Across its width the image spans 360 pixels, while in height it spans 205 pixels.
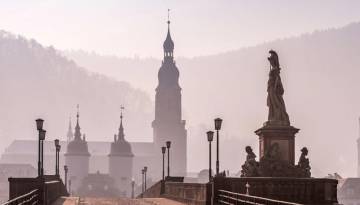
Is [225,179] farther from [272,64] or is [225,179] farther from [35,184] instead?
[272,64]

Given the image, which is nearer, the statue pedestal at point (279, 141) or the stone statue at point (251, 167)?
the stone statue at point (251, 167)

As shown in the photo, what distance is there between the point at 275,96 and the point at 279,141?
4134mm

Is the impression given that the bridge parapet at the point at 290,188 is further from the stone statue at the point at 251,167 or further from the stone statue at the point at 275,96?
the stone statue at the point at 275,96

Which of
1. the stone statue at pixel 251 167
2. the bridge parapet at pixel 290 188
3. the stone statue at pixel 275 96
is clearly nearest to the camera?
the bridge parapet at pixel 290 188

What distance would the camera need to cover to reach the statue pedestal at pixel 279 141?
56.0 meters

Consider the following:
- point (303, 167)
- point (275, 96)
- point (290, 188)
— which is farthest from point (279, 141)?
point (290, 188)

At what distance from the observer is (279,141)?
56844 mm

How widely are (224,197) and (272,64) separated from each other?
21988mm

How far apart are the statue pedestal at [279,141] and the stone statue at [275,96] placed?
81 cm

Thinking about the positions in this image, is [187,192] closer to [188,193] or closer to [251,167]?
[188,193]

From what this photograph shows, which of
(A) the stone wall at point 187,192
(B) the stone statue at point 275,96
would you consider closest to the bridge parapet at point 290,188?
(A) the stone wall at point 187,192

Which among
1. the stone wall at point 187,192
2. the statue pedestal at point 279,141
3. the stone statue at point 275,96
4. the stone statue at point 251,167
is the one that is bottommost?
the stone wall at point 187,192

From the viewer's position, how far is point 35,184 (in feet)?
139

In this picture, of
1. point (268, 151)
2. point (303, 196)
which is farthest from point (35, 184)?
point (268, 151)
